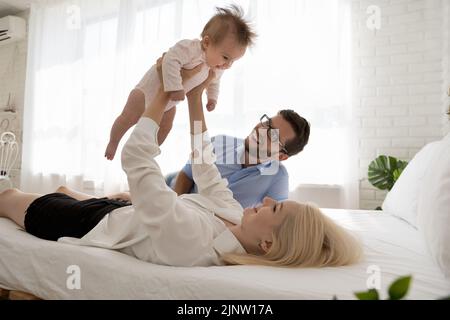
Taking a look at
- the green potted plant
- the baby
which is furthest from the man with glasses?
the green potted plant

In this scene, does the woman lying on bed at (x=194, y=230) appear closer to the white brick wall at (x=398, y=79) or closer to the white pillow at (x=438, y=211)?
the white pillow at (x=438, y=211)

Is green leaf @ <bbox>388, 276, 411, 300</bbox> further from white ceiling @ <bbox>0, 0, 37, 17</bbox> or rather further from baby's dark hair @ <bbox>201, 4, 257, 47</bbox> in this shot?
white ceiling @ <bbox>0, 0, 37, 17</bbox>

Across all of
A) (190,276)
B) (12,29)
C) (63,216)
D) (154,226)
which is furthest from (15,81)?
(190,276)

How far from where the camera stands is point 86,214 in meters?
1.50

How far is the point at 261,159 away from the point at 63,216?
1.05 metres

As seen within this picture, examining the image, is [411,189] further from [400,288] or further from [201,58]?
[400,288]

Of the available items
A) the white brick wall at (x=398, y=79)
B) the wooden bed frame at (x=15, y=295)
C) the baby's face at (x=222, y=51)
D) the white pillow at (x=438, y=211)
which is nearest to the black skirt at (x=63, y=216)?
the wooden bed frame at (x=15, y=295)

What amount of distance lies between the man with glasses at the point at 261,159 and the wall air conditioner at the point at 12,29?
401 centimetres

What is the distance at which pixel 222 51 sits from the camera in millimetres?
1646

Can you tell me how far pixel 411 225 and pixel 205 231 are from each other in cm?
110

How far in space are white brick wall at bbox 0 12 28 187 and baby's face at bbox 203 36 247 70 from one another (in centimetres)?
417

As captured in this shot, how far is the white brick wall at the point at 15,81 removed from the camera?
4977 mm

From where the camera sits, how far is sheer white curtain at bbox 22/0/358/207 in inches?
123

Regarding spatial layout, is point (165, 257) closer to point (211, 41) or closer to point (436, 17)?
point (211, 41)
